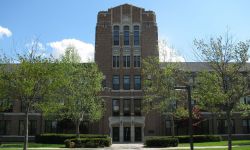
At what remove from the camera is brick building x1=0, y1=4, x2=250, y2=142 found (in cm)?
5209

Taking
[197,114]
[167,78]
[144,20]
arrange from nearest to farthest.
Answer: [167,78]
[197,114]
[144,20]

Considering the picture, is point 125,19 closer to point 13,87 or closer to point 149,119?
point 149,119

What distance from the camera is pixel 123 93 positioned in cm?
5319

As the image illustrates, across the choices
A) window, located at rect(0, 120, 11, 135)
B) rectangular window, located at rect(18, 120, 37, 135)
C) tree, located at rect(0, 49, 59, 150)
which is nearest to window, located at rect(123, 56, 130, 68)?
rectangular window, located at rect(18, 120, 37, 135)

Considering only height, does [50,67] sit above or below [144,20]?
below

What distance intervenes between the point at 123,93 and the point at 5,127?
19656 millimetres

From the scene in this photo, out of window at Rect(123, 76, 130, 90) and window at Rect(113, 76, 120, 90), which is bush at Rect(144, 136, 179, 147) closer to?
window at Rect(123, 76, 130, 90)

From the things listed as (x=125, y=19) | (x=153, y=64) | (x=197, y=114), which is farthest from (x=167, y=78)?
(x=125, y=19)

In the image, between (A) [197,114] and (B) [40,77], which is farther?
(A) [197,114]

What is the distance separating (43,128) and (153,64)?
21599 mm

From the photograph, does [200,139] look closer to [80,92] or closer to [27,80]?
[80,92]

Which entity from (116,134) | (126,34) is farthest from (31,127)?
(126,34)

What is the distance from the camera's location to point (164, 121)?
54.2m

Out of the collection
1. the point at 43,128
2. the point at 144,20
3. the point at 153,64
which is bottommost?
the point at 43,128
